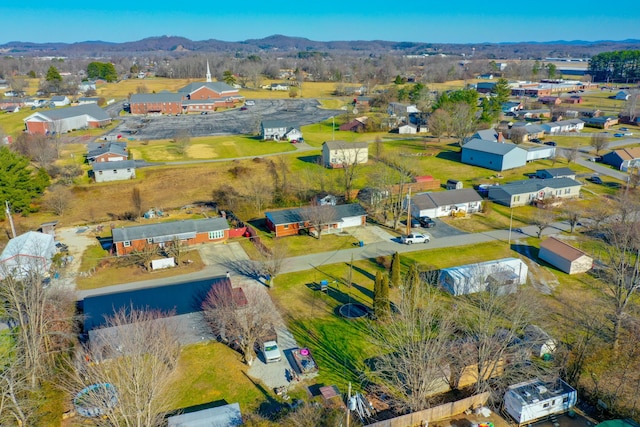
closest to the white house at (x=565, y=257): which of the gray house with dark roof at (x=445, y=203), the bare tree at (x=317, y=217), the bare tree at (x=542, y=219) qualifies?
the bare tree at (x=542, y=219)

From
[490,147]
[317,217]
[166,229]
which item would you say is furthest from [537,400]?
[490,147]

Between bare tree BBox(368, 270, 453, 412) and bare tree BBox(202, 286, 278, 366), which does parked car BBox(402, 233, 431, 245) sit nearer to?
bare tree BBox(202, 286, 278, 366)

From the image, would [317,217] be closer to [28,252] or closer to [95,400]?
[28,252]

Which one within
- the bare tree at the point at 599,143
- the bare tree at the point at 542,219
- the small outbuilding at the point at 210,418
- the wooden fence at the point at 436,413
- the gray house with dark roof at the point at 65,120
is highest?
the gray house with dark roof at the point at 65,120

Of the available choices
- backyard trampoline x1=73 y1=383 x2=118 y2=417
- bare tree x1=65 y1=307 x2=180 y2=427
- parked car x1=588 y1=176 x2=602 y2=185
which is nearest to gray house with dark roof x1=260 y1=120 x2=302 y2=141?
parked car x1=588 y1=176 x2=602 y2=185

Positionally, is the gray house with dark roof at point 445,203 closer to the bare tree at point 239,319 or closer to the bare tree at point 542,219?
the bare tree at point 542,219

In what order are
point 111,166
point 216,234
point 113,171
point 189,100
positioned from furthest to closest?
point 189,100 < point 113,171 < point 111,166 < point 216,234
